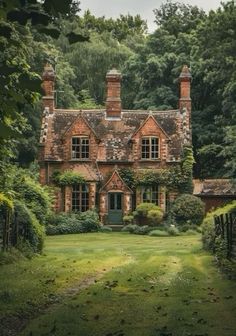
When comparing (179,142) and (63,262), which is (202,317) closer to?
(63,262)

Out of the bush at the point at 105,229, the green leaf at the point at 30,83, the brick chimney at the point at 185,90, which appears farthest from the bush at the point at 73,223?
the green leaf at the point at 30,83

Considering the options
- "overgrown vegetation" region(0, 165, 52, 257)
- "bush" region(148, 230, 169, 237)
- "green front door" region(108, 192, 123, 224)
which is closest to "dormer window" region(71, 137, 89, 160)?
"green front door" region(108, 192, 123, 224)

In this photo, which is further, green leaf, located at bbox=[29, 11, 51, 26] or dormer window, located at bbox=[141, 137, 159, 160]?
dormer window, located at bbox=[141, 137, 159, 160]

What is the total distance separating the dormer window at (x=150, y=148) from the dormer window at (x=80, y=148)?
4176mm

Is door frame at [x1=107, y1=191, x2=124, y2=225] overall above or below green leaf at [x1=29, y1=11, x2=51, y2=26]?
below

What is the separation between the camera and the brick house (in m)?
43.8

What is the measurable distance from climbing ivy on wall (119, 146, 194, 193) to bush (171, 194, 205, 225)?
84.9 inches

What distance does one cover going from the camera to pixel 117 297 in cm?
1330

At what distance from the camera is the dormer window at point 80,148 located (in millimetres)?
44969

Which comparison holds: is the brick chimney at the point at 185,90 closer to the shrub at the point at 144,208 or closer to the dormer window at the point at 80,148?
the dormer window at the point at 80,148

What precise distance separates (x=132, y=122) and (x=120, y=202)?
6649mm

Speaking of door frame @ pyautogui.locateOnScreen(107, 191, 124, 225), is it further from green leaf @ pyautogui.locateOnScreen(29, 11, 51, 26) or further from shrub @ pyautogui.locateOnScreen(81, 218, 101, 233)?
green leaf @ pyautogui.locateOnScreen(29, 11, 51, 26)

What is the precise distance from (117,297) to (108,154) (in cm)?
3175

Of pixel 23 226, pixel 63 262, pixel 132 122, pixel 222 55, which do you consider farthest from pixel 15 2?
pixel 132 122
